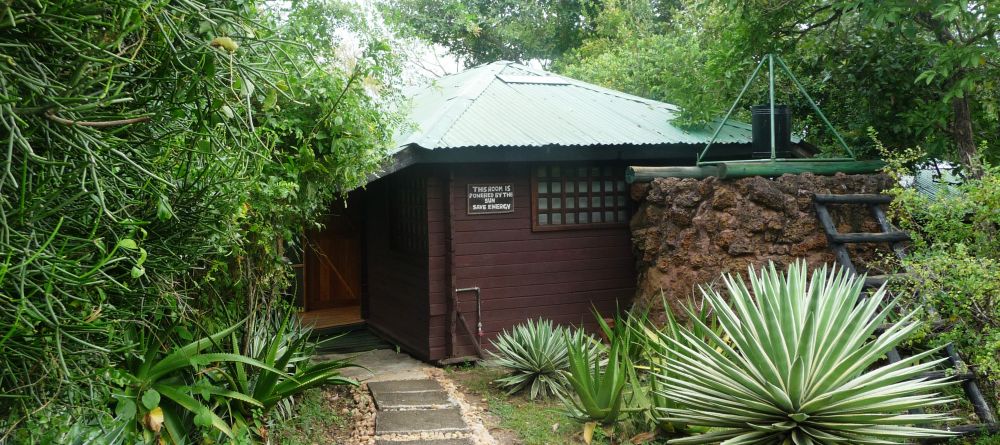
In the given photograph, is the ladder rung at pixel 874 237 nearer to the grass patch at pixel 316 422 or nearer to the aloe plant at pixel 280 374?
the aloe plant at pixel 280 374

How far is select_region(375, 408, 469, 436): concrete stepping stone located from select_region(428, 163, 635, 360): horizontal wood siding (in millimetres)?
1897

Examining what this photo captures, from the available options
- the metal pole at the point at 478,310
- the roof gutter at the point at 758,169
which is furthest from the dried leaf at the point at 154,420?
the roof gutter at the point at 758,169

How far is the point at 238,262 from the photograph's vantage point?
5.83m

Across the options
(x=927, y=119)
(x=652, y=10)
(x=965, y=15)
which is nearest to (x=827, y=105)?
(x=927, y=119)

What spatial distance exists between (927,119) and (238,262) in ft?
23.8

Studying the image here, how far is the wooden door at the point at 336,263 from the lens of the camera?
1241cm

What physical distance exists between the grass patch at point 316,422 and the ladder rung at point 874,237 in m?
4.46

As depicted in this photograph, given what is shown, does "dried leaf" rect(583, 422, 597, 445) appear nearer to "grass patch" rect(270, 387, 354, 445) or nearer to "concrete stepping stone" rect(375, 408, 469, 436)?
"concrete stepping stone" rect(375, 408, 469, 436)

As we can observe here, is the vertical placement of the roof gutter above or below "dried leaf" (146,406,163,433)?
above

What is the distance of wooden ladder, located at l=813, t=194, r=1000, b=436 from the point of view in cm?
527

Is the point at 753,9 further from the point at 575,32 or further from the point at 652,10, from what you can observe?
the point at 575,32

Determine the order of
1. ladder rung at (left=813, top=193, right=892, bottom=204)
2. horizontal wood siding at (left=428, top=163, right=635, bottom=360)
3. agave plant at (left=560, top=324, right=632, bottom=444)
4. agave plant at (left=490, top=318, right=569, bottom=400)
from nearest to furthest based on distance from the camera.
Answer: agave plant at (left=560, top=324, right=632, bottom=444) < ladder rung at (left=813, top=193, right=892, bottom=204) < agave plant at (left=490, top=318, right=569, bottom=400) < horizontal wood siding at (left=428, top=163, right=635, bottom=360)

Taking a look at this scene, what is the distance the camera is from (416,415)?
260 inches

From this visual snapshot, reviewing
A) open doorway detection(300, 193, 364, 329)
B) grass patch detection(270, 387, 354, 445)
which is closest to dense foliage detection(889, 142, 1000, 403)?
grass patch detection(270, 387, 354, 445)
